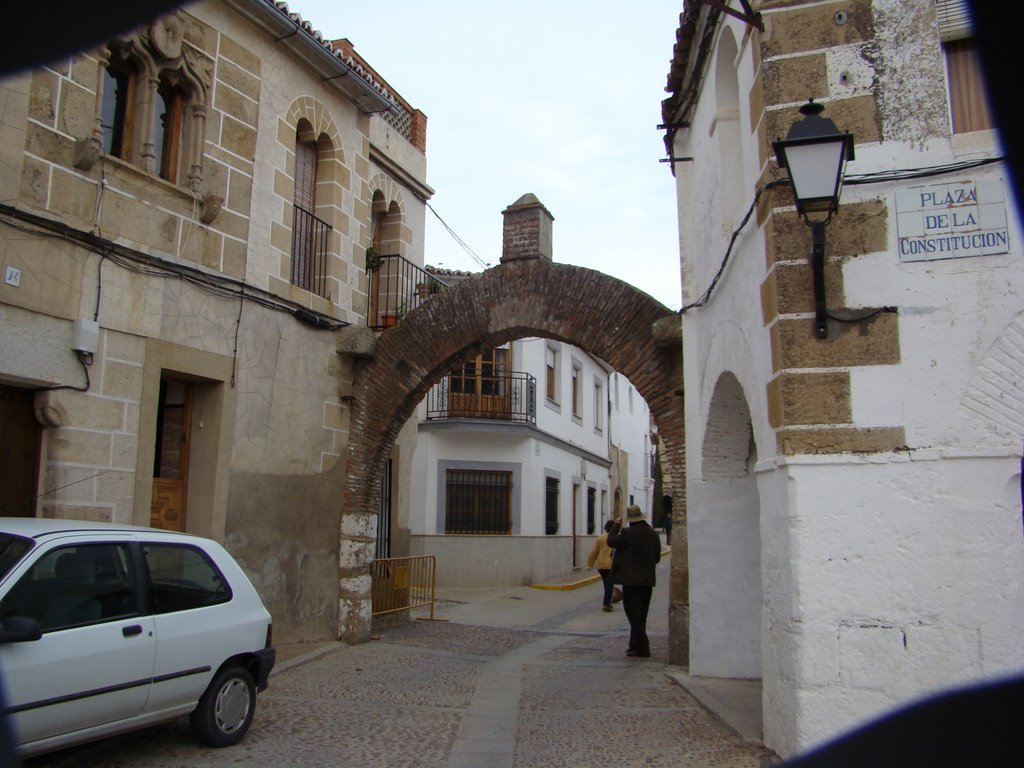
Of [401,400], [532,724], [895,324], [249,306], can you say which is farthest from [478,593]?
[895,324]

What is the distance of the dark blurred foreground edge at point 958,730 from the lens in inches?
40.0

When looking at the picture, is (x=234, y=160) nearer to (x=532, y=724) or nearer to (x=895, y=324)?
(x=532, y=724)

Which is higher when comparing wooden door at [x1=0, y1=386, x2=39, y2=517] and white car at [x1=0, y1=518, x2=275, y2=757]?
wooden door at [x1=0, y1=386, x2=39, y2=517]

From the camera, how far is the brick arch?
955 cm

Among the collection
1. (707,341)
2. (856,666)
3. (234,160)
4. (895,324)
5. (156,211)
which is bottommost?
(856,666)

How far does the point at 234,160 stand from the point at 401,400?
3335 millimetres

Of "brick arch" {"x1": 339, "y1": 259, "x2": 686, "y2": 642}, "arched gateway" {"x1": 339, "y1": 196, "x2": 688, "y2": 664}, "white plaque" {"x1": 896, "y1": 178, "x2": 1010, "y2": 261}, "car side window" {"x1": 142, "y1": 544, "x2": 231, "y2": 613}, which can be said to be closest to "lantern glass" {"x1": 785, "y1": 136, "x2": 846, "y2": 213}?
"white plaque" {"x1": 896, "y1": 178, "x2": 1010, "y2": 261}

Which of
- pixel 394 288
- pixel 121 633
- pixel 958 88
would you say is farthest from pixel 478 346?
→ pixel 958 88

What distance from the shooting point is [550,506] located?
22000 mm

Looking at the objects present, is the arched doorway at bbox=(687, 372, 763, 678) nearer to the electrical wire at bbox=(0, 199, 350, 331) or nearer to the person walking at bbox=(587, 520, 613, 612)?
the electrical wire at bbox=(0, 199, 350, 331)

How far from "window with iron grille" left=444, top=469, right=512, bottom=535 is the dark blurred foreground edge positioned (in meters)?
18.6

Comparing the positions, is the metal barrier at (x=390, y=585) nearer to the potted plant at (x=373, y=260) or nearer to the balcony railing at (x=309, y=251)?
the balcony railing at (x=309, y=251)

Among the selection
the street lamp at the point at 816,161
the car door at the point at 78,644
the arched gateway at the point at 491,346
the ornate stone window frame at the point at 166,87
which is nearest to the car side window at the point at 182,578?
the car door at the point at 78,644

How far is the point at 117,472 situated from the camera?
7.66 m
